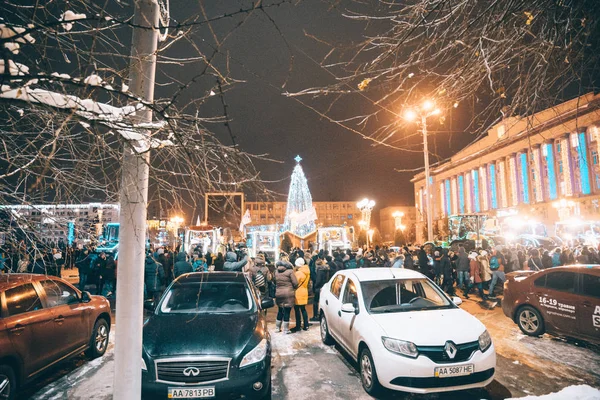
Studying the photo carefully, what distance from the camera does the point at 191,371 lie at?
416 centimetres

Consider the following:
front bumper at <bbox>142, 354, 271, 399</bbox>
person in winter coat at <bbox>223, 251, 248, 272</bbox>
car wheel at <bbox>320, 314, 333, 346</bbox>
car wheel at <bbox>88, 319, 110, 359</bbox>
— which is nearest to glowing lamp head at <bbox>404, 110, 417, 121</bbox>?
front bumper at <bbox>142, 354, 271, 399</bbox>

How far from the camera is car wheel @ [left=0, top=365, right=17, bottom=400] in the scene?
158 inches

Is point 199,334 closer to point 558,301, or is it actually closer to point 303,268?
point 303,268

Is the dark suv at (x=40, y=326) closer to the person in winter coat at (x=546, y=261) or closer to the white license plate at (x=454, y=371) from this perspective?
the white license plate at (x=454, y=371)

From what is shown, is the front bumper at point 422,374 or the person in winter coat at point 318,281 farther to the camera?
the person in winter coat at point 318,281

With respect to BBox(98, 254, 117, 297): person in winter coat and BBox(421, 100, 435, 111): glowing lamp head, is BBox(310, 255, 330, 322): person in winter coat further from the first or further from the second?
BBox(98, 254, 117, 297): person in winter coat

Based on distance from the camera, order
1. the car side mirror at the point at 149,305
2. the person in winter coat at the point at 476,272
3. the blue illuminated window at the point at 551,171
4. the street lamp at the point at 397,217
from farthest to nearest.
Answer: the blue illuminated window at the point at 551,171 → the street lamp at the point at 397,217 → the person in winter coat at the point at 476,272 → the car side mirror at the point at 149,305

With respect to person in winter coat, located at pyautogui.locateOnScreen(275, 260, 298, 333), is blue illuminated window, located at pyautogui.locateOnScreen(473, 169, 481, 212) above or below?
above

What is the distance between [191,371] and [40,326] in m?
2.59

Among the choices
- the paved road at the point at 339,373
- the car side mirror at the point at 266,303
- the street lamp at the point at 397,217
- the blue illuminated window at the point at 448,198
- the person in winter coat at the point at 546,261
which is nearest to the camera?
the paved road at the point at 339,373

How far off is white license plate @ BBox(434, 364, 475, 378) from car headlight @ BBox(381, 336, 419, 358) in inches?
13.1

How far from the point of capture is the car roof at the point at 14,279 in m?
4.70

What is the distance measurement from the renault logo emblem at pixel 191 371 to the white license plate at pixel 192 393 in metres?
0.16

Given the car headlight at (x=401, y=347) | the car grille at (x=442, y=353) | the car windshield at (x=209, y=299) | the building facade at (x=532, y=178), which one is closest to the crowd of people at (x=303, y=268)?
the car windshield at (x=209, y=299)
